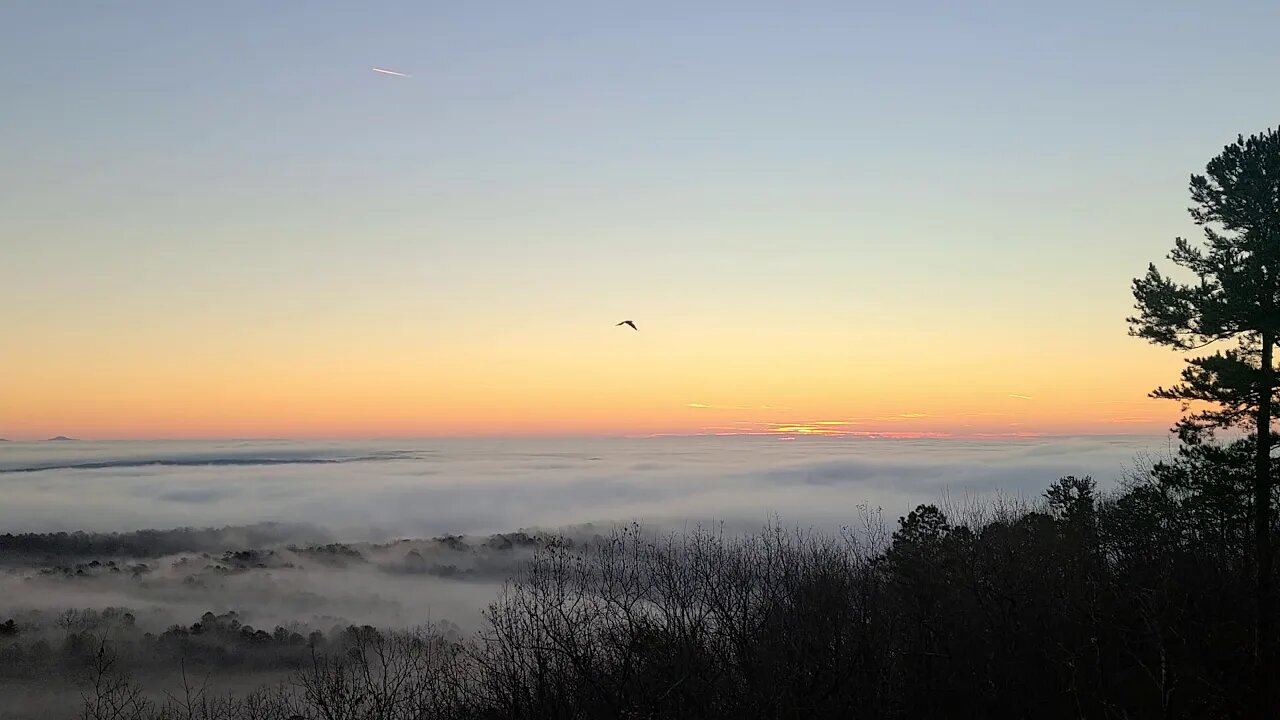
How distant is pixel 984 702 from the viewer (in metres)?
39.1

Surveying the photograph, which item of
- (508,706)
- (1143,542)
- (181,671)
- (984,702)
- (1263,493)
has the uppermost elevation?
(1263,493)

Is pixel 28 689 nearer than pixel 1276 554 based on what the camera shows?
No

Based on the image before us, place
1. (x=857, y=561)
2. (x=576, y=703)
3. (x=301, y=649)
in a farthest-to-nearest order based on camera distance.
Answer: (x=301, y=649), (x=857, y=561), (x=576, y=703)

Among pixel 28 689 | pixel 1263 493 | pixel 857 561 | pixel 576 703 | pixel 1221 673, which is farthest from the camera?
pixel 28 689

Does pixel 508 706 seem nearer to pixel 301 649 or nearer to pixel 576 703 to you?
pixel 576 703

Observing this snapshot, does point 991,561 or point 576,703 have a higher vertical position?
point 991,561

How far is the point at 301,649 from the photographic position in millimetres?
185250

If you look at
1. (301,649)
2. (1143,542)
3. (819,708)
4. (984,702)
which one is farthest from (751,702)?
(301,649)

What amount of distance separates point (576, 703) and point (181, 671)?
16449 cm

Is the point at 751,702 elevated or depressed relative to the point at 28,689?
elevated

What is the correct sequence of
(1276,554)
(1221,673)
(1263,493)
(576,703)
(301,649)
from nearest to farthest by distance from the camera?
(1221,673) < (1263,493) < (1276,554) < (576,703) < (301,649)

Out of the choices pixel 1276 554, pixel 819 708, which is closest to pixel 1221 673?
pixel 1276 554

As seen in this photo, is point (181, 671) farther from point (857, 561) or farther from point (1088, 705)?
point (1088, 705)

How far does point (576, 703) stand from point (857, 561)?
40.3 metres
